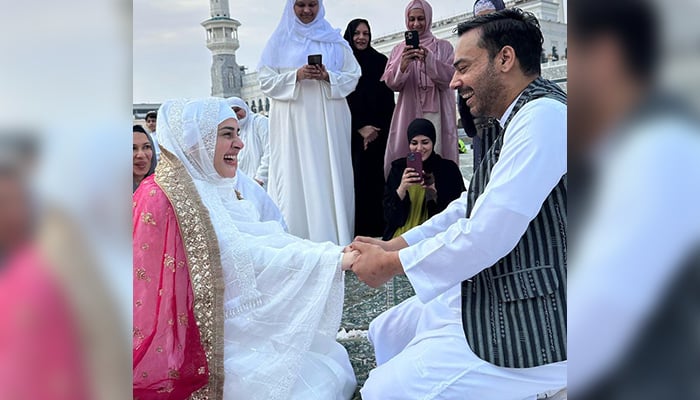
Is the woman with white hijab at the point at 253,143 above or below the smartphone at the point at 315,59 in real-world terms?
below

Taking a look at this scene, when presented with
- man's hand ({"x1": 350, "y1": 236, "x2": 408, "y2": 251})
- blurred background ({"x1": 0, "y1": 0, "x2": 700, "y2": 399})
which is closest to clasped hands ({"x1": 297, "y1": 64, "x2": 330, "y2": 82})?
man's hand ({"x1": 350, "y1": 236, "x2": 408, "y2": 251})

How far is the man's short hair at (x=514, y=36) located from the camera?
182 centimetres

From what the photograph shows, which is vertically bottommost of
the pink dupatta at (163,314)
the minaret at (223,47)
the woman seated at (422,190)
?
the pink dupatta at (163,314)

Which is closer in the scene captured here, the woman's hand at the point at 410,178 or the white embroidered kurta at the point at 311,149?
the woman's hand at the point at 410,178

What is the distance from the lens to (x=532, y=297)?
1.78 meters

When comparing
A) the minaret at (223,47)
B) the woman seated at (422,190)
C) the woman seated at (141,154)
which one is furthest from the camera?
the minaret at (223,47)

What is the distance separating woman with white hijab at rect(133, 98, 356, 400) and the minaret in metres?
1.31

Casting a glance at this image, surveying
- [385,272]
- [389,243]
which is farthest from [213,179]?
[385,272]

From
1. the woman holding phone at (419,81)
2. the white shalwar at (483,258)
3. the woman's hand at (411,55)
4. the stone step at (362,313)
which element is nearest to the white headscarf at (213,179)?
the white shalwar at (483,258)

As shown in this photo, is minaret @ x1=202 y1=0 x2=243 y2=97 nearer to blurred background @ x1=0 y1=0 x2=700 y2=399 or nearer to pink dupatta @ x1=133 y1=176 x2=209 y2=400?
pink dupatta @ x1=133 y1=176 x2=209 y2=400

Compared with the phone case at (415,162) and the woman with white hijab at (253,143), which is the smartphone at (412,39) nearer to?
the phone case at (415,162)

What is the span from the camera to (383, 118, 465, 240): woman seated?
4.51 meters

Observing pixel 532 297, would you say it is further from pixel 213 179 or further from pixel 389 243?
pixel 213 179

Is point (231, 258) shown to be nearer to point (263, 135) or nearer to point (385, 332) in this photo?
point (385, 332)
